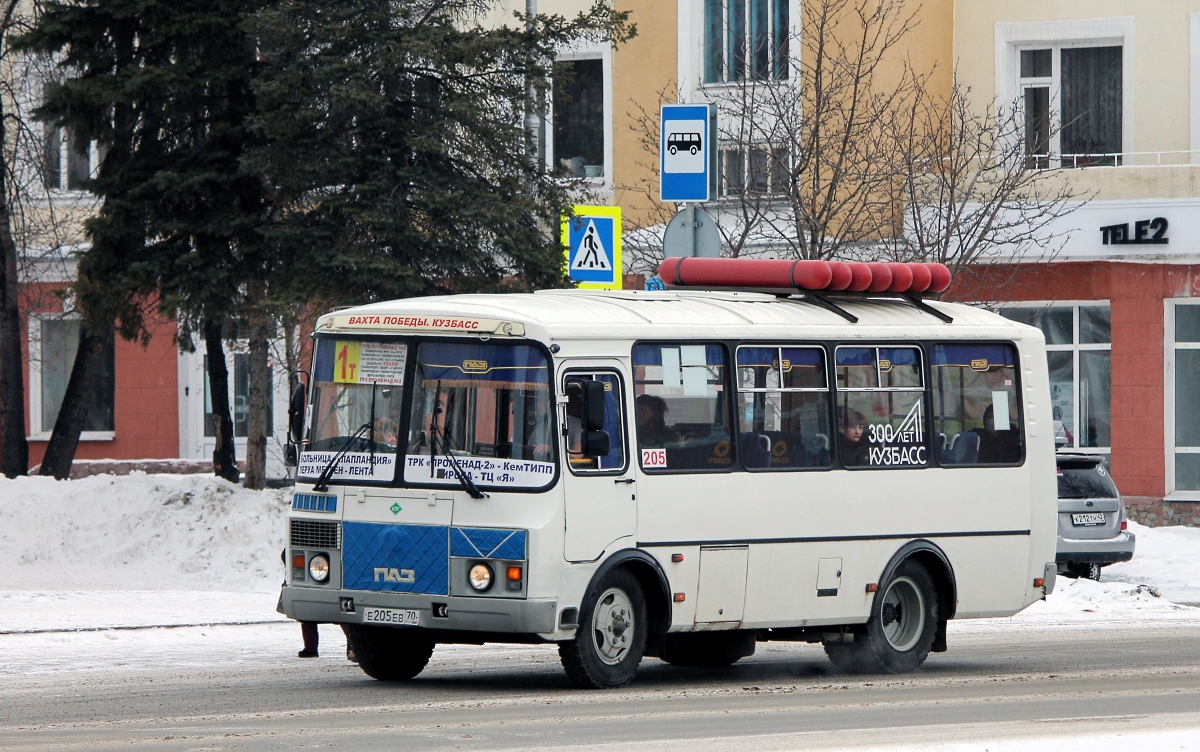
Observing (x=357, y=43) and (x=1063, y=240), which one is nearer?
→ (x=357, y=43)

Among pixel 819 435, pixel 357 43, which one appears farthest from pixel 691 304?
pixel 357 43

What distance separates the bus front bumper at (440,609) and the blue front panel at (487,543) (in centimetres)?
27

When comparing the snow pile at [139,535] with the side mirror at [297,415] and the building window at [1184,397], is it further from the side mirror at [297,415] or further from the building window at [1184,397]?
the building window at [1184,397]

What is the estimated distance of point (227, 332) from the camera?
23.9 metres

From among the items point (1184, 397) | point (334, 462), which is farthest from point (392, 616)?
point (1184, 397)

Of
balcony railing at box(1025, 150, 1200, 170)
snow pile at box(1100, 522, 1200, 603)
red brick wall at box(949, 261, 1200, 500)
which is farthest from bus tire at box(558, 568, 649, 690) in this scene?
balcony railing at box(1025, 150, 1200, 170)

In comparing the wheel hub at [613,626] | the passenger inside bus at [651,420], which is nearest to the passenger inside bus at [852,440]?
the passenger inside bus at [651,420]

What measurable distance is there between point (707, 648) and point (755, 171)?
11665 millimetres

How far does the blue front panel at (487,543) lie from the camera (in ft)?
37.9

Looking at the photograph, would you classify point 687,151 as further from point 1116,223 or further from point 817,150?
point 1116,223

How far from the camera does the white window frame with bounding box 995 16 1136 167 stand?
29734mm

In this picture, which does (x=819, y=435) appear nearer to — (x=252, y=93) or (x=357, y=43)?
(x=357, y=43)

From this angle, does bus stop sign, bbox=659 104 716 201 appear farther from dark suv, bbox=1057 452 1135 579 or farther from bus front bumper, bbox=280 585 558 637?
dark suv, bbox=1057 452 1135 579

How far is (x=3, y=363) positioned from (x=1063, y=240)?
15.4m
